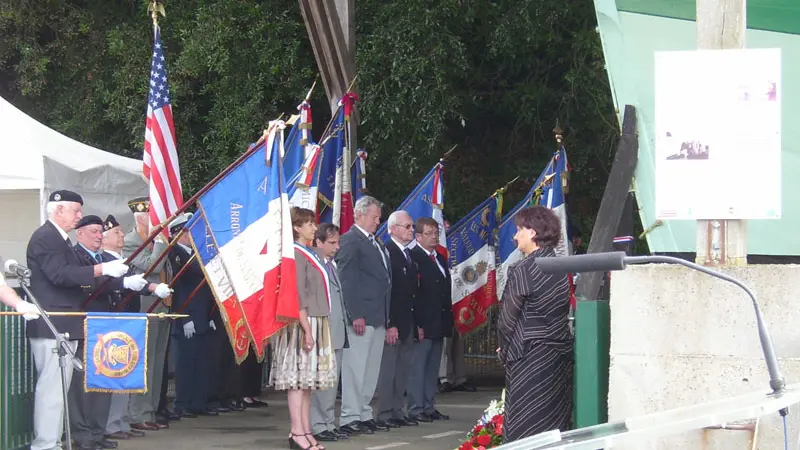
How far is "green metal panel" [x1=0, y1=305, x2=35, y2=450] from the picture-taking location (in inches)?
336

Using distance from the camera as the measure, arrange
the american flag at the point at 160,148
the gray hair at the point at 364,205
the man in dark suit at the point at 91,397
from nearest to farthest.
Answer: the man in dark suit at the point at 91,397 → the gray hair at the point at 364,205 → the american flag at the point at 160,148

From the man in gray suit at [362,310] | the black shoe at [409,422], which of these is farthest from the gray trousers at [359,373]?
the black shoe at [409,422]

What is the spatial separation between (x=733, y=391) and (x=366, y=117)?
9.49 meters

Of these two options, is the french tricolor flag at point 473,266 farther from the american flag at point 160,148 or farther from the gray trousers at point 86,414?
the gray trousers at point 86,414

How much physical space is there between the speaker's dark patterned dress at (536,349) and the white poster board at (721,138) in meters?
1.13

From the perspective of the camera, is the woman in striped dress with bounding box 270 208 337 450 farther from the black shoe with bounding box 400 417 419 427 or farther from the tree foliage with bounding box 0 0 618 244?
the tree foliage with bounding box 0 0 618 244

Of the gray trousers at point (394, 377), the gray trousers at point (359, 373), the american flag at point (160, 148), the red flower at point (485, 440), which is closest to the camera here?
the red flower at point (485, 440)

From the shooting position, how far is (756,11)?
7.51 metres

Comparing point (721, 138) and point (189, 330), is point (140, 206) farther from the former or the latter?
point (721, 138)

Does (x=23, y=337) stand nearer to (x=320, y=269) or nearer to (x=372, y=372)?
(x=320, y=269)

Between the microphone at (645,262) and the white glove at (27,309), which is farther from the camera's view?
the white glove at (27,309)

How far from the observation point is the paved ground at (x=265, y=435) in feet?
31.7

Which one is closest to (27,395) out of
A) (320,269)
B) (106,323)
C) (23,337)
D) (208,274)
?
(23,337)

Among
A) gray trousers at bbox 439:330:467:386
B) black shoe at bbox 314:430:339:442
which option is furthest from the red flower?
gray trousers at bbox 439:330:467:386
